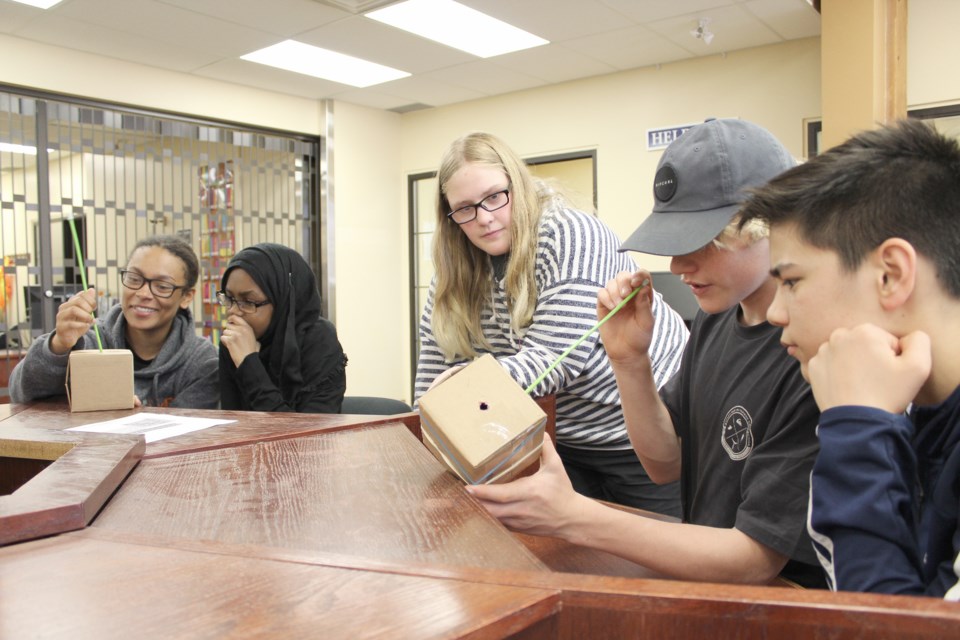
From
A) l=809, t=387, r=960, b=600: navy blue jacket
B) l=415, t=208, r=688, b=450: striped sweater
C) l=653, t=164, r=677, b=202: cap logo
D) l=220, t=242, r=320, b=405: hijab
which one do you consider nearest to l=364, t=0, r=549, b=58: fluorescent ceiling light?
l=220, t=242, r=320, b=405: hijab

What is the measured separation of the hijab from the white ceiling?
211cm

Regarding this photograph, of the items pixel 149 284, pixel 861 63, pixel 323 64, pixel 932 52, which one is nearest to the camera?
pixel 149 284

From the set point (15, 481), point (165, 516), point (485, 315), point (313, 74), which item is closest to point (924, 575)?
point (165, 516)

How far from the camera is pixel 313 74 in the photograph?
17.6 feet

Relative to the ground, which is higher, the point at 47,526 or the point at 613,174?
the point at 613,174

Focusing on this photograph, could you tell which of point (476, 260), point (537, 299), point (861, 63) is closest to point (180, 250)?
point (476, 260)

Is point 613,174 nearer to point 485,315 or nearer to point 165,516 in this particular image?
point 485,315

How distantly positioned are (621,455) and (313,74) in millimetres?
4483

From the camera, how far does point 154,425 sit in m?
1.59

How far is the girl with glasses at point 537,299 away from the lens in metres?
1.62

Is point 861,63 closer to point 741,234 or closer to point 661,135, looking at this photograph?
point 661,135

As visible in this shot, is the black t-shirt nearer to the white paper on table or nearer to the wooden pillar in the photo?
the white paper on table

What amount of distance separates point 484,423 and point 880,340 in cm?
46

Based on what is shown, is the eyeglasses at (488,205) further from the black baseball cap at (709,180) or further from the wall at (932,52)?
the wall at (932,52)
